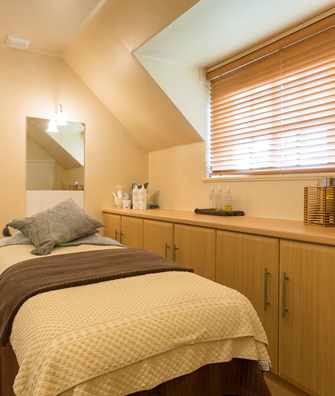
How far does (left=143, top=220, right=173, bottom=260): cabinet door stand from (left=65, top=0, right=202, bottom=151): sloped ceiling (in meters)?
0.87

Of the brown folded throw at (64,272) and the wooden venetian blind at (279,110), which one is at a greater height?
the wooden venetian blind at (279,110)

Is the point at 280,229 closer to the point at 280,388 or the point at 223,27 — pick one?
the point at 280,388

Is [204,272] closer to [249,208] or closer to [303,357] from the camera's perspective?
[249,208]

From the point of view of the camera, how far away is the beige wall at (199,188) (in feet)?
7.26

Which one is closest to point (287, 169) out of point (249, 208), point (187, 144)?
point (249, 208)

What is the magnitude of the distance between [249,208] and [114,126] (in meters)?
1.75

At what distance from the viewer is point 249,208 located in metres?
2.52

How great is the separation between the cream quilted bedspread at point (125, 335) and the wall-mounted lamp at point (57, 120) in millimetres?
2238

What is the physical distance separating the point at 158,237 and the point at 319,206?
122cm

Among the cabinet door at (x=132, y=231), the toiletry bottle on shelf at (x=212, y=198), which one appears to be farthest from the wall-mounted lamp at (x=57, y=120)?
the toiletry bottle on shelf at (x=212, y=198)

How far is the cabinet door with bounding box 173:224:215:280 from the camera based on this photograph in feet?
7.06

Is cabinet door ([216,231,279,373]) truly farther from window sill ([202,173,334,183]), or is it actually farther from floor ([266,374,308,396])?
window sill ([202,173,334,183])

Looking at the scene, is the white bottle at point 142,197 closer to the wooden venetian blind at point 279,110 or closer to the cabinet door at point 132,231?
the cabinet door at point 132,231

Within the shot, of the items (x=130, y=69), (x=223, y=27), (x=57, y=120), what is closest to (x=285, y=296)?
(x=223, y=27)
